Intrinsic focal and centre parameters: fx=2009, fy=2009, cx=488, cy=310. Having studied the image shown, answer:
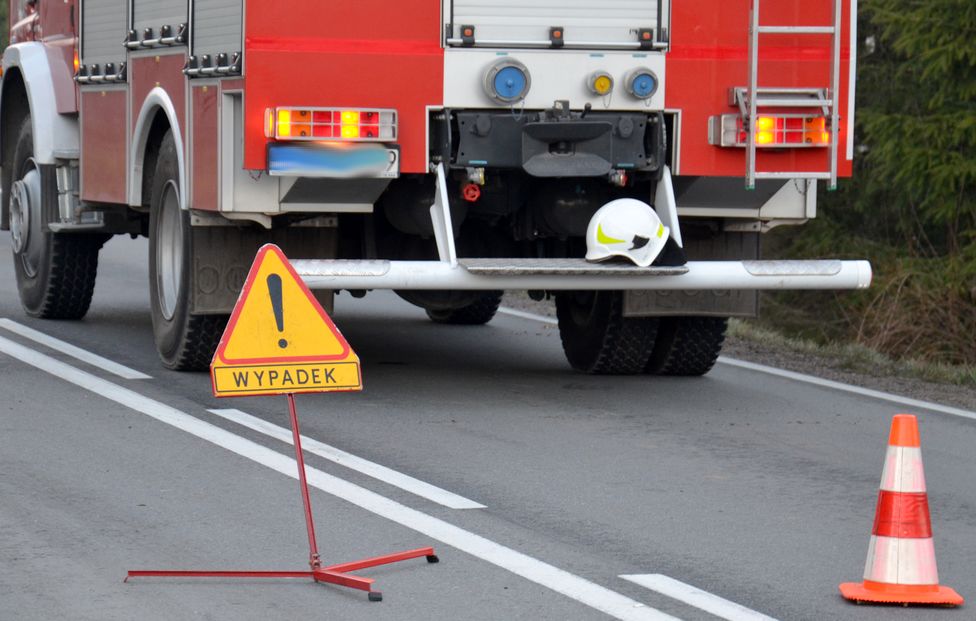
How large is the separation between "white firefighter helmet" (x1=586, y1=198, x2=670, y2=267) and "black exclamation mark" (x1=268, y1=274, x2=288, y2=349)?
137 inches

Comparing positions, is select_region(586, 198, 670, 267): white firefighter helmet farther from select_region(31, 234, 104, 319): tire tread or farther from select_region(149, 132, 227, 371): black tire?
select_region(31, 234, 104, 319): tire tread

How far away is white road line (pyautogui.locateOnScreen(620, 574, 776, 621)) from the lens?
19.5 ft

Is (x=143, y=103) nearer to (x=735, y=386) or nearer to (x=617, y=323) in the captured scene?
(x=617, y=323)

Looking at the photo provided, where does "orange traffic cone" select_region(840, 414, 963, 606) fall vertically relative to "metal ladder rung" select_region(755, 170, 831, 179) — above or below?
below

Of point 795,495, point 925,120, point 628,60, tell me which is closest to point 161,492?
point 795,495

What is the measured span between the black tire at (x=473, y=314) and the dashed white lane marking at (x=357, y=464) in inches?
184

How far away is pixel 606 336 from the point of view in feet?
37.2

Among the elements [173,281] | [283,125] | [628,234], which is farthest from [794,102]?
[173,281]

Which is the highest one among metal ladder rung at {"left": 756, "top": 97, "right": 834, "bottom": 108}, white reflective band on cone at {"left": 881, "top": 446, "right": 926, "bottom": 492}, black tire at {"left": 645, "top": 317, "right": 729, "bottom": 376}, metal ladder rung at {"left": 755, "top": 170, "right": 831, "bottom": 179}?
metal ladder rung at {"left": 756, "top": 97, "right": 834, "bottom": 108}

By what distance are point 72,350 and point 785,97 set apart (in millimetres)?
4524

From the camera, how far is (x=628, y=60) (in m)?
10.1

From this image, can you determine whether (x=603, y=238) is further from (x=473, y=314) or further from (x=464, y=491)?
(x=473, y=314)

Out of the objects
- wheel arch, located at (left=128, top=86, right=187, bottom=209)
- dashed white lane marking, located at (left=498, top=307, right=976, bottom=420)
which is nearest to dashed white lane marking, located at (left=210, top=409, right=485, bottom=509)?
wheel arch, located at (left=128, top=86, right=187, bottom=209)

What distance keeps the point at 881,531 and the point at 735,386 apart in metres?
4.98
